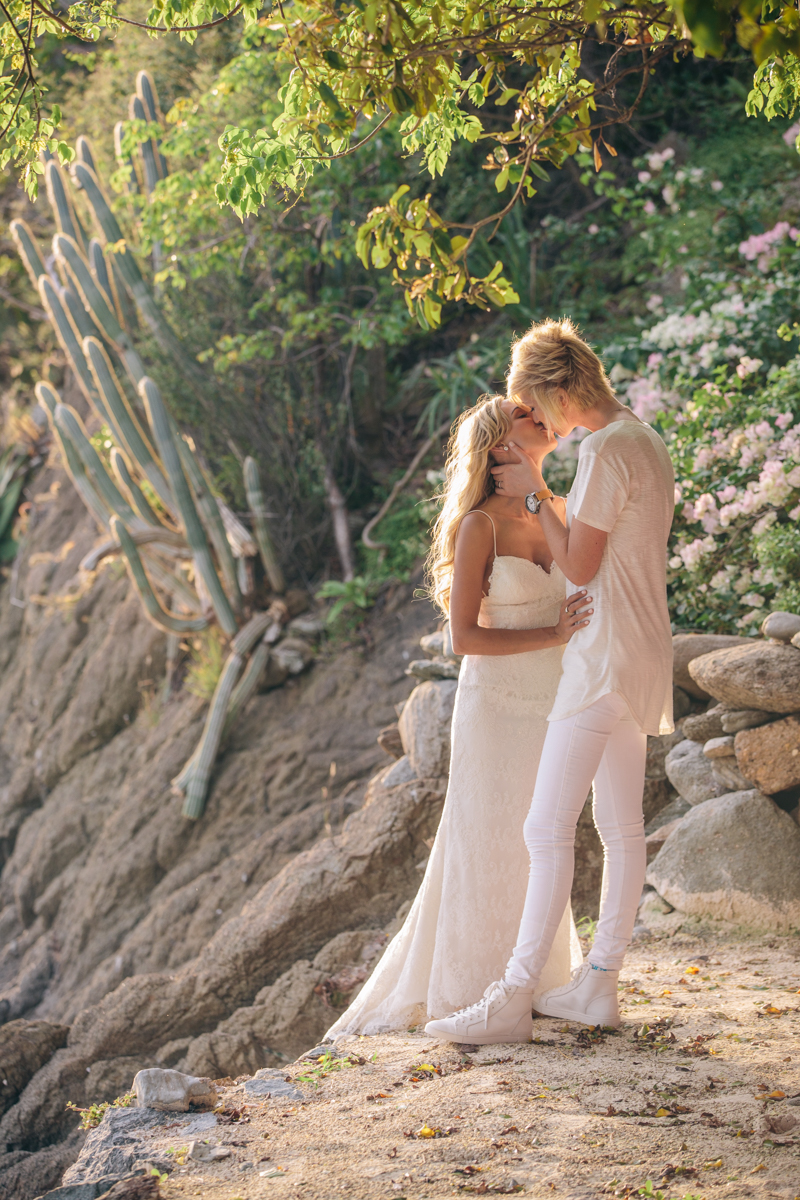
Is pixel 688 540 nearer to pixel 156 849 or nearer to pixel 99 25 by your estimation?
pixel 99 25

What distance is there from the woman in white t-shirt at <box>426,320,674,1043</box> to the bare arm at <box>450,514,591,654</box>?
0.24 metres

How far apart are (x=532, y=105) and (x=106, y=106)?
8.52 m

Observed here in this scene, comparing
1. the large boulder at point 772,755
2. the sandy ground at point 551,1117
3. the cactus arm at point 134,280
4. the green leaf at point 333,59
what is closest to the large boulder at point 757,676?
the large boulder at point 772,755

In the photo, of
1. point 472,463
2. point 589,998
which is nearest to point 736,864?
point 589,998

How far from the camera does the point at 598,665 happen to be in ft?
8.84

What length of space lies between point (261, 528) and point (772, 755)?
4962 mm

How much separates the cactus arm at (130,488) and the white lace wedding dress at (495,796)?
5521mm

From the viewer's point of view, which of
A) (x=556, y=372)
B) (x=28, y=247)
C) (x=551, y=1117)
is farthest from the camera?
(x=28, y=247)

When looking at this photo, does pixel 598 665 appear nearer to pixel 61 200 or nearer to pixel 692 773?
pixel 692 773

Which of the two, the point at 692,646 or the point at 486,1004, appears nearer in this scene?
the point at 486,1004

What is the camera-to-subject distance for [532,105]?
122 inches

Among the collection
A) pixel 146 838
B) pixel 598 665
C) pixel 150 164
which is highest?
pixel 150 164

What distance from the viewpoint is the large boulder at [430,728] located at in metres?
5.10

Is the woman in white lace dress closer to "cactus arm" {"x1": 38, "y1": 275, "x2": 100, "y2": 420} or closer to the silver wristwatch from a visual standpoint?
the silver wristwatch
